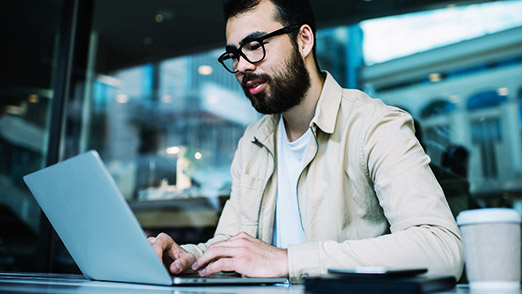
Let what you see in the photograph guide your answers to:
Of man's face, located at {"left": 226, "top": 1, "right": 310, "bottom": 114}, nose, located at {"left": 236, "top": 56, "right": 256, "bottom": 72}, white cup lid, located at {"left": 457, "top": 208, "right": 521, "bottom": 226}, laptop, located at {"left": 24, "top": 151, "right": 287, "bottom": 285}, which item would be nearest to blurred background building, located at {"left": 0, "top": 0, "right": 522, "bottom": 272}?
man's face, located at {"left": 226, "top": 1, "right": 310, "bottom": 114}

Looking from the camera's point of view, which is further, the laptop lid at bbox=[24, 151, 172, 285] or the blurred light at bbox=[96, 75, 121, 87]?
the blurred light at bbox=[96, 75, 121, 87]

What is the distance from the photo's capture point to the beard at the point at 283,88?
1.25m

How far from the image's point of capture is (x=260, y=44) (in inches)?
48.3

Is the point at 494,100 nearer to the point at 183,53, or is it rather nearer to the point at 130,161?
the point at 183,53

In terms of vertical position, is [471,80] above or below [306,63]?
above

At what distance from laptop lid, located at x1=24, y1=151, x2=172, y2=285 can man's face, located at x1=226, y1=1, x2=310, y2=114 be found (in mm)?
608

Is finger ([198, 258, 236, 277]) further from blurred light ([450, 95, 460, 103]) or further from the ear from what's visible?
blurred light ([450, 95, 460, 103])

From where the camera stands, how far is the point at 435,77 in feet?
15.4

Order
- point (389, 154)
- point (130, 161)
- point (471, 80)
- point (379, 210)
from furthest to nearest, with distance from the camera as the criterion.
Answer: point (471, 80) < point (130, 161) < point (379, 210) < point (389, 154)

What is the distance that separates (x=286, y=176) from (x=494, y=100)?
4292mm

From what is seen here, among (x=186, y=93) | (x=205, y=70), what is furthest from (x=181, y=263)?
(x=186, y=93)

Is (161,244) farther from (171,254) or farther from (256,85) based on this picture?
(256,85)

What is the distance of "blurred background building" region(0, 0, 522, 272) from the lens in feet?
8.71

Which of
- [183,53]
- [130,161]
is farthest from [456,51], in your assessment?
[130,161]
